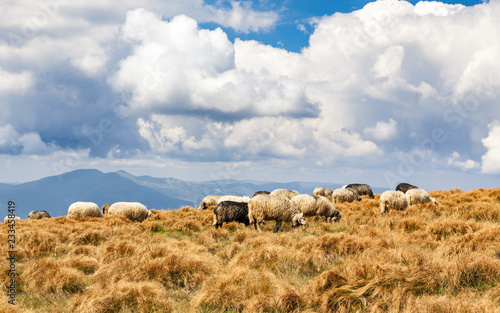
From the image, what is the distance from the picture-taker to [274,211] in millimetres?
15219

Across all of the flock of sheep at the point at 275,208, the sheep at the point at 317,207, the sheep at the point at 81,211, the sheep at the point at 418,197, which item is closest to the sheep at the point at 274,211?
the flock of sheep at the point at 275,208

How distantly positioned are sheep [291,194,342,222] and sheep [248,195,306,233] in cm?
249

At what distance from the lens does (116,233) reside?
13.5m

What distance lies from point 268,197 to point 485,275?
10.7 meters

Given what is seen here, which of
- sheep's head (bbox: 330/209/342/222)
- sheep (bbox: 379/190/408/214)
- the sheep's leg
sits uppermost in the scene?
sheep (bbox: 379/190/408/214)

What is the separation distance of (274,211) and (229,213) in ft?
8.81

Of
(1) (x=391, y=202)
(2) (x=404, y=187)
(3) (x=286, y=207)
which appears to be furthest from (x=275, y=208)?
(2) (x=404, y=187)

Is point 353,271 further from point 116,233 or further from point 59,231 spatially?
point 59,231

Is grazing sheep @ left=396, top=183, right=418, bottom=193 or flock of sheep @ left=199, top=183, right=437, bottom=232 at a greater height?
A: grazing sheep @ left=396, top=183, right=418, bottom=193

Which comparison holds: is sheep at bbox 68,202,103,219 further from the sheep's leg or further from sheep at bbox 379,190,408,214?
sheep at bbox 379,190,408,214

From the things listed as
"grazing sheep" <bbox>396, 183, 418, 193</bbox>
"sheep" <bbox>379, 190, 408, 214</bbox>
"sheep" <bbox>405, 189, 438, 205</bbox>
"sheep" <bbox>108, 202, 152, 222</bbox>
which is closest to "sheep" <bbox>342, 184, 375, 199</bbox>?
"grazing sheep" <bbox>396, 183, 418, 193</bbox>

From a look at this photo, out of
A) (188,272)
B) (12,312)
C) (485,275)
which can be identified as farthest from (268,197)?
(12,312)

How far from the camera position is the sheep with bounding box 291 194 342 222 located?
58.5ft

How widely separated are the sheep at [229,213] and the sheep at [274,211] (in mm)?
1269
